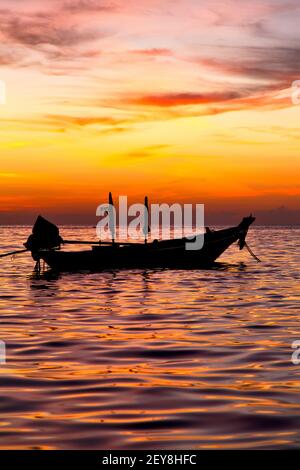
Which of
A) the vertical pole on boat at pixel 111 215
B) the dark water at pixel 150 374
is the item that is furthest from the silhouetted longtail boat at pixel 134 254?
the dark water at pixel 150 374

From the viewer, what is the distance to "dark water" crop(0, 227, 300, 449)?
8109 millimetres

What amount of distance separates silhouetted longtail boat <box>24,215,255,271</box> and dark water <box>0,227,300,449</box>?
12.5 m

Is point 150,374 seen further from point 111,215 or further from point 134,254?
point 111,215

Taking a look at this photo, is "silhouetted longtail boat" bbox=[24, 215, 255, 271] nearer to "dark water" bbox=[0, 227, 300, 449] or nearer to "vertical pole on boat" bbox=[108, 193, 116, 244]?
"vertical pole on boat" bbox=[108, 193, 116, 244]

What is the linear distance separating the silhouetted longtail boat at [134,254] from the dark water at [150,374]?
41.1ft

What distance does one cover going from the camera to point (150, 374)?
11375mm

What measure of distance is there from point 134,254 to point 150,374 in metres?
27.8

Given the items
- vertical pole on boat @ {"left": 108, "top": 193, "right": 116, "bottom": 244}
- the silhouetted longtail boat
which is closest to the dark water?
the silhouetted longtail boat

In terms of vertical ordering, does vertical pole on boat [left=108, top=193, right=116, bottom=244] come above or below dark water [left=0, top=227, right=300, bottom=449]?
above

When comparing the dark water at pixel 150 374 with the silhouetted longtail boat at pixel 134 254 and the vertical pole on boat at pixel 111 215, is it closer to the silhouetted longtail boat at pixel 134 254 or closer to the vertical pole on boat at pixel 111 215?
the silhouetted longtail boat at pixel 134 254

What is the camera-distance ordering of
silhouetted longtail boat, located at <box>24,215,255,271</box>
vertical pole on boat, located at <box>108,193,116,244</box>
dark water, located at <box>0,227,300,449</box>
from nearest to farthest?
dark water, located at <box>0,227,300,449</box>
silhouetted longtail boat, located at <box>24,215,255,271</box>
vertical pole on boat, located at <box>108,193,116,244</box>

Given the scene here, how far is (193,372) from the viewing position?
11453mm

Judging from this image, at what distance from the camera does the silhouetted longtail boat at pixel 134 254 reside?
36.5m
